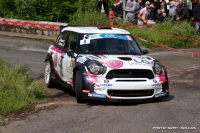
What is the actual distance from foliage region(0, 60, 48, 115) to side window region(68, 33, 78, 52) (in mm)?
1211

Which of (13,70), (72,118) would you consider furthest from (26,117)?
(13,70)

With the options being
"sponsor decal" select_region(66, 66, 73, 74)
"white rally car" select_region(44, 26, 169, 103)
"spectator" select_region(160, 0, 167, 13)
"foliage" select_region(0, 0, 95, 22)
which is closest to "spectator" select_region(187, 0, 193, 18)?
"spectator" select_region(160, 0, 167, 13)

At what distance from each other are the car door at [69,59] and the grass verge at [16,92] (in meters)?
0.64

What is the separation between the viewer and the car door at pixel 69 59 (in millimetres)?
11719

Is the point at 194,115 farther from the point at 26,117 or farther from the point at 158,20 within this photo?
the point at 158,20

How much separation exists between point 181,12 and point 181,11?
7 cm

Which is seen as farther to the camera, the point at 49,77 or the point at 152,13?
the point at 152,13

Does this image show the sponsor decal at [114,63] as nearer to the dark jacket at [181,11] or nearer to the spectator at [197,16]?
the dark jacket at [181,11]

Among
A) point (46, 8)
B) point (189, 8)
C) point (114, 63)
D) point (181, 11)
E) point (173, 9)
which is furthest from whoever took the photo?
point (46, 8)

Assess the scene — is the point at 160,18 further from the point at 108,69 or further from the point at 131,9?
the point at 108,69

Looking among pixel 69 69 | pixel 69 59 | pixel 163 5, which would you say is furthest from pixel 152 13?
pixel 69 69

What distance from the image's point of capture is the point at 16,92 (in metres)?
10.8

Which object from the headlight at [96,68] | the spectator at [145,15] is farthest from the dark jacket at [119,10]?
the headlight at [96,68]

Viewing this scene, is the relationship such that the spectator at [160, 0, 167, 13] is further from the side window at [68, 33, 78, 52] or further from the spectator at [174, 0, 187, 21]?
the side window at [68, 33, 78, 52]
